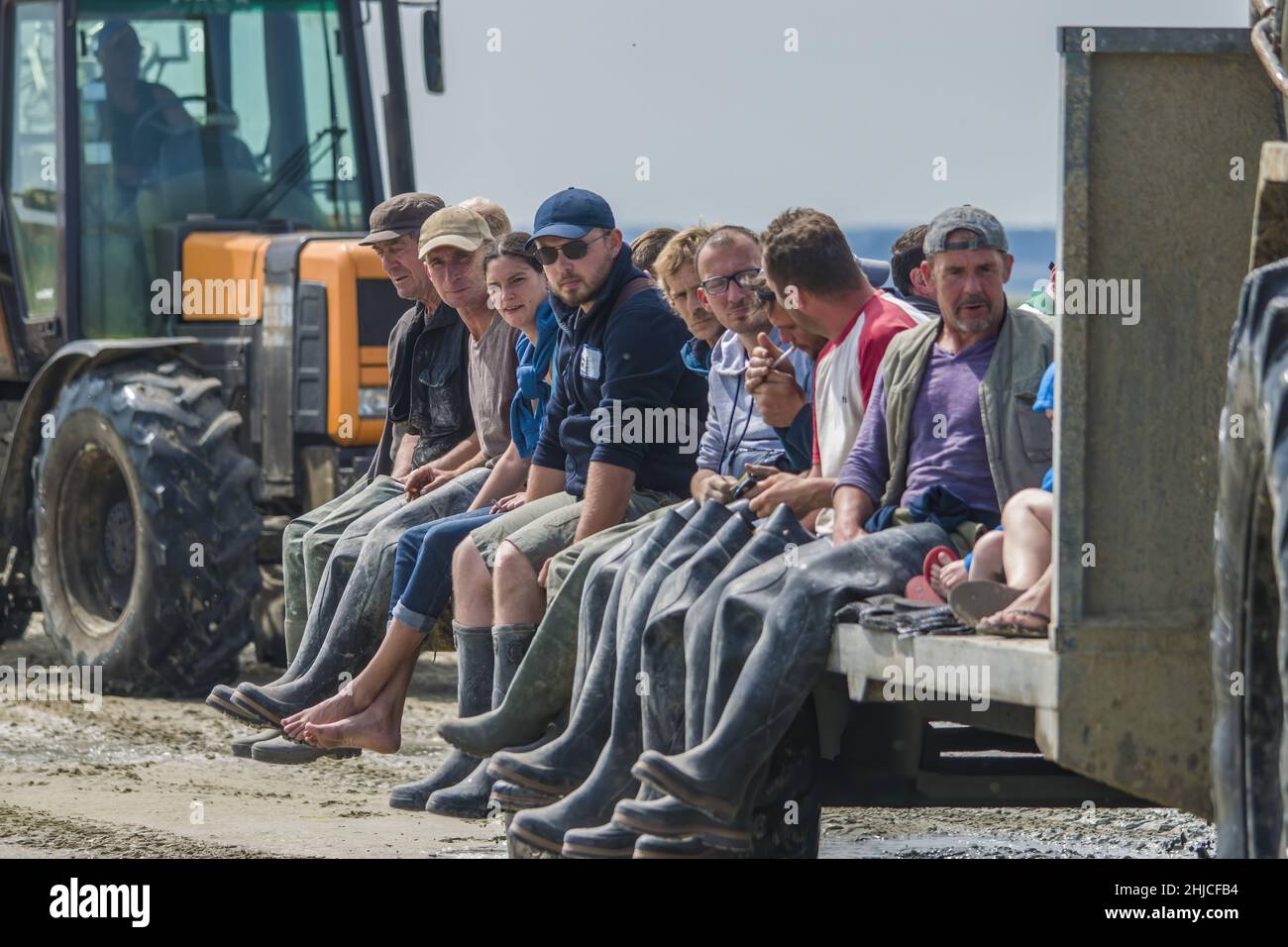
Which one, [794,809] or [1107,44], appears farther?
[794,809]

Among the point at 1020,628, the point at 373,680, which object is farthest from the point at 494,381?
the point at 1020,628

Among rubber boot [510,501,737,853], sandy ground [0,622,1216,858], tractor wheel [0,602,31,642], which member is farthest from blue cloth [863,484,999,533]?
tractor wheel [0,602,31,642]

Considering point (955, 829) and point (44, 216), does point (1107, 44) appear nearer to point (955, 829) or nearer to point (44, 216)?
point (955, 829)

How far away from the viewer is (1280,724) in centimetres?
386

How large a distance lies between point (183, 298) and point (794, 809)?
6675mm

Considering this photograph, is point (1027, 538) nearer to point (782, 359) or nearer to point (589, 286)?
point (782, 359)

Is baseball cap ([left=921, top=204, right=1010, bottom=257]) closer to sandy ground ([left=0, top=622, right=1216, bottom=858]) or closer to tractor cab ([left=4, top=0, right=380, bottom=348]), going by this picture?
sandy ground ([left=0, top=622, right=1216, bottom=858])

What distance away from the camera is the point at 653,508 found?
6770 millimetres

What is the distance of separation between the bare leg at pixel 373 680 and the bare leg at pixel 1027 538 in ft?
8.61

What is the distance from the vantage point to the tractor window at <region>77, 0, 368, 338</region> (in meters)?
11.0

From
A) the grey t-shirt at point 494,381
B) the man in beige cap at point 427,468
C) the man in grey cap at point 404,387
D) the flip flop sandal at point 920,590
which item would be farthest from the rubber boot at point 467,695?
the flip flop sandal at point 920,590

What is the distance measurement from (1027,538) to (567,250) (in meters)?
2.31

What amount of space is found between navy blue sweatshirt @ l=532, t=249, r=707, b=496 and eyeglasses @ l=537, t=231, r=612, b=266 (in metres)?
0.12
